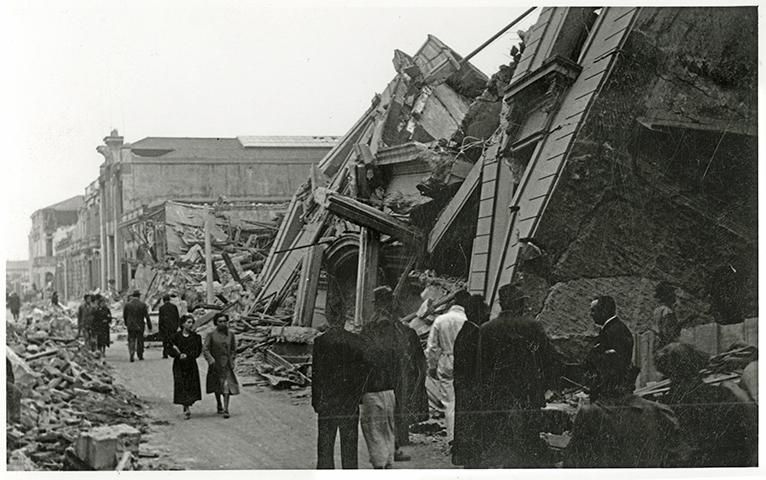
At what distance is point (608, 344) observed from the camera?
4840 millimetres

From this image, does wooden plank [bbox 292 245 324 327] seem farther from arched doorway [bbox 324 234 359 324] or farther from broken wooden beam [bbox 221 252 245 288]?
broken wooden beam [bbox 221 252 245 288]

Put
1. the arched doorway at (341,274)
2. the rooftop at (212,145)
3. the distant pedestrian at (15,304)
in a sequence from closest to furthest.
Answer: the distant pedestrian at (15,304) → the rooftop at (212,145) → the arched doorway at (341,274)

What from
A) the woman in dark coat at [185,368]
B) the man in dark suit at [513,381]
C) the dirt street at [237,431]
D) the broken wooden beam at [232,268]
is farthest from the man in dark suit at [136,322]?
the man in dark suit at [513,381]

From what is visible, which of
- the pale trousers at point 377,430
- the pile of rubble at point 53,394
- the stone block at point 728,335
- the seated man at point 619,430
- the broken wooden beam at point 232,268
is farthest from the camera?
the broken wooden beam at point 232,268

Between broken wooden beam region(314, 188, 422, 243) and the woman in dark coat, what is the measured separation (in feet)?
4.80

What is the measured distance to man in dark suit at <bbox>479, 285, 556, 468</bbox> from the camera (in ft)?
15.1

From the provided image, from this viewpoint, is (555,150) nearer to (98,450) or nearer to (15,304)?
(98,450)

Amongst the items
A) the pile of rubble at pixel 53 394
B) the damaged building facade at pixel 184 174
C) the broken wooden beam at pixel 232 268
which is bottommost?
the pile of rubble at pixel 53 394

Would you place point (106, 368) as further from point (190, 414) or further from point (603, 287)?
point (603, 287)

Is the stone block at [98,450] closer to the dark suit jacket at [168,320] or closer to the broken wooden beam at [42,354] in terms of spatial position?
the broken wooden beam at [42,354]

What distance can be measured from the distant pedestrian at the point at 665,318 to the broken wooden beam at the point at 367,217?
6.26ft

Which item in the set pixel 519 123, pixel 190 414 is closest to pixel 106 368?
pixel 190 414

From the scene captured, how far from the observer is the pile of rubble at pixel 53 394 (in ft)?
15.8

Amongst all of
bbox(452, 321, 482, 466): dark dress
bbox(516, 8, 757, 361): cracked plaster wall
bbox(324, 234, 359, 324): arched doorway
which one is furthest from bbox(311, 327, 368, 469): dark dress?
bbox(516, 8, 757, 361): cracked plaster wall
